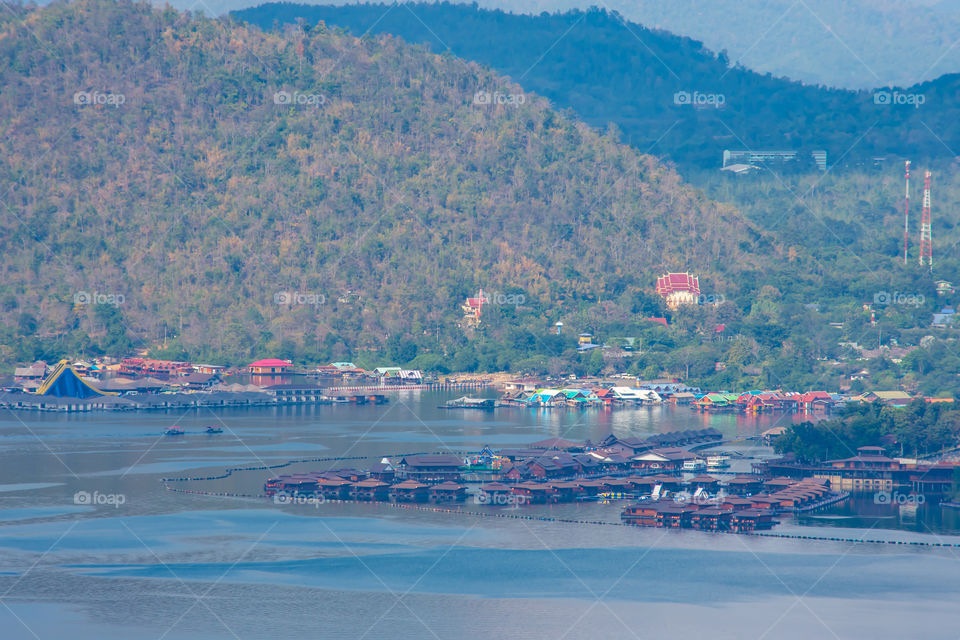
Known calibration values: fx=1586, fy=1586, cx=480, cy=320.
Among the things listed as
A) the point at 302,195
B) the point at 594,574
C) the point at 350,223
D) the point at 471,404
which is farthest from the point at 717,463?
the point at 302,195

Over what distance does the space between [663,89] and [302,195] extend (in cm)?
6019

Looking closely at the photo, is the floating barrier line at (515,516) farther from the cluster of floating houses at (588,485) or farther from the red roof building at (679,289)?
the red roof building at (679,289)

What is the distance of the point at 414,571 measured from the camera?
27.7 meters

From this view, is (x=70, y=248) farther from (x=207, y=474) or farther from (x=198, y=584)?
(x=198, y=584)

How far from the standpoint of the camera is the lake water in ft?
80.1

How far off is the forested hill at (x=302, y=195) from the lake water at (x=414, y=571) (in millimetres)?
42275

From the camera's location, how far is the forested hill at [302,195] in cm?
8081

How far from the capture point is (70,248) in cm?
8619

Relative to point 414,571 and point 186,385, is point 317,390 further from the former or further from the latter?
point 414,571

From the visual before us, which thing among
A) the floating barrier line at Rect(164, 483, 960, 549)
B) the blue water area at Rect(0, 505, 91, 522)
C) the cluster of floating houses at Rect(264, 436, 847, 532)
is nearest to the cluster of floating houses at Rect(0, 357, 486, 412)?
the cluster of floating houses at Rect(264, 436, 847, 532)

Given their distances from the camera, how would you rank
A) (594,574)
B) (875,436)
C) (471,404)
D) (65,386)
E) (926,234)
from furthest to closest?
(926,234) < (471,404) < (65,386) < (875,436) < (594,574)

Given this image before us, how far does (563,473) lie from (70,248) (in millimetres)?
53864

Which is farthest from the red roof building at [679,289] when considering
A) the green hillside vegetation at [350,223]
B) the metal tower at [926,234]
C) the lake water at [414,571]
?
the lake water at [414,571]

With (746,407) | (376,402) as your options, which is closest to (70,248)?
(376,402)
